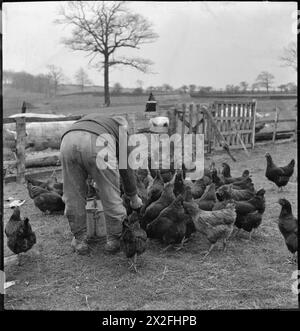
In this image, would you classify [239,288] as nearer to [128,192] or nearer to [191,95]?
[128,192]

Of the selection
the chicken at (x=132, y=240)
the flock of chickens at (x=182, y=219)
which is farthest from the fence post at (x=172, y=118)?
the chicken at (x=132, y=240)

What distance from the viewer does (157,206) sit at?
15.6 ft

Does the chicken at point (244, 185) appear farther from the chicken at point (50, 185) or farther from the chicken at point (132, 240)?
the chicken at point (50, 185)

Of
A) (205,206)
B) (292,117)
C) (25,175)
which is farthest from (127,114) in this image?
(292,117)

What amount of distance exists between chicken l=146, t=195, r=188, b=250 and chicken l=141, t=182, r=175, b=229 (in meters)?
0.23

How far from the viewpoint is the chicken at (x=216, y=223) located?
4344 millimetres

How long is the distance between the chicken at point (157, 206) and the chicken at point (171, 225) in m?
0.23

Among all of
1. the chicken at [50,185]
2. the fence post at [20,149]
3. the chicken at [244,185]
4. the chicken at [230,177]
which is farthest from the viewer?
the fence post at [20,149]

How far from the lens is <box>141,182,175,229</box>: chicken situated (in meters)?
4.70

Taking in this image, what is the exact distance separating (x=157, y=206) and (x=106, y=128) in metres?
1.40

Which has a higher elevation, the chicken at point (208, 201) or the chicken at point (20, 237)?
the chicken at point (208, 201)

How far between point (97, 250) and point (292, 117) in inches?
491

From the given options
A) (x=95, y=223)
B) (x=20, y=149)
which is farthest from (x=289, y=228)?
(x=20, y=149)

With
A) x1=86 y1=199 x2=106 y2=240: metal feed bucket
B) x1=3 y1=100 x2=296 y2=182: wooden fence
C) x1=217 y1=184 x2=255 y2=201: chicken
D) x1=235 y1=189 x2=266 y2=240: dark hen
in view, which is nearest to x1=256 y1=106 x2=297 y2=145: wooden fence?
x1=3 y1=100 x2=296 y2=182: wooden fence
